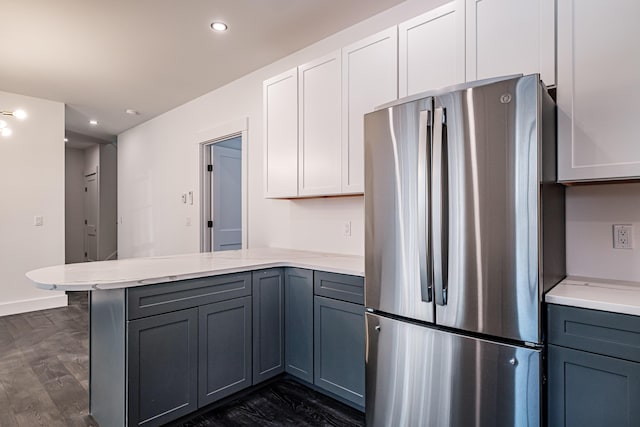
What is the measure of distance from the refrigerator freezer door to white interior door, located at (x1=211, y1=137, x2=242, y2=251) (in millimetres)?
2938

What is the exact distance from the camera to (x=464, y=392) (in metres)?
1.53

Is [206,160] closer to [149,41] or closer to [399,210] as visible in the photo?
[149,41]

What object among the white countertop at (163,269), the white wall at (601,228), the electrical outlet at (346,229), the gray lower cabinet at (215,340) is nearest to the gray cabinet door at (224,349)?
the gray lower cabinet at (215,340)

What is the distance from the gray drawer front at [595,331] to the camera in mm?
1244

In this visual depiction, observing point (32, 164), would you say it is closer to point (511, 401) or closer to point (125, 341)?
point (125, 341)

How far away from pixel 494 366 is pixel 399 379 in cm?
47

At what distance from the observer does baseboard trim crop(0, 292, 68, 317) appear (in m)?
4.30

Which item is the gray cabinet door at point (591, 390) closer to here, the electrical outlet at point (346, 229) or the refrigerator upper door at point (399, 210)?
the refrigerator upper door at point (399, 210)

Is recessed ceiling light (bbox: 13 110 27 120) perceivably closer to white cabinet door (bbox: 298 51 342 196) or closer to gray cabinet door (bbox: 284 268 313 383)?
white cabinet door (bbox: 298 51 342 196)

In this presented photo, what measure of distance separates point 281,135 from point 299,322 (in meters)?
1.48

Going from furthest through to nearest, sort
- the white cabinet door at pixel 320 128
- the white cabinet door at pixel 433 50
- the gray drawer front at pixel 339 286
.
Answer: the white cabinet door at pixel 320 128 → the gray drawer front at pixel 339 286 → the white cabinet door at pixel 433 50

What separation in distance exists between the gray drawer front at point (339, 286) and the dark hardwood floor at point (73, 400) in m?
0.72

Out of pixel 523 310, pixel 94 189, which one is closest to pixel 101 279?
pixel 523 310

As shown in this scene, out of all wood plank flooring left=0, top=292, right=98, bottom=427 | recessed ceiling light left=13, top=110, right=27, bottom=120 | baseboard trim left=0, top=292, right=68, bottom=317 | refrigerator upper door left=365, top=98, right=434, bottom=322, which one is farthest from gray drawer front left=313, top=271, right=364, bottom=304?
recessed ceiling light left=13, top=110, right=27, bottom=120
